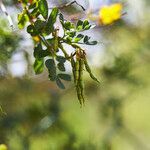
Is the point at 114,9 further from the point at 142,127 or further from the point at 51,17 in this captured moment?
the point at 142,127

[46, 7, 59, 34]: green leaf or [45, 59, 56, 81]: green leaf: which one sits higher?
[46, 7, 59, 34]: green leaf

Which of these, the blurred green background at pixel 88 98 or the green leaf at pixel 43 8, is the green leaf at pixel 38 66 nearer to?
the green leaf at pixel 43 8

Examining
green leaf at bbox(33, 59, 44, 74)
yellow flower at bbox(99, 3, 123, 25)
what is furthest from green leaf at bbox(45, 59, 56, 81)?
yellow flower at bbox(99, 3, 123, 25)

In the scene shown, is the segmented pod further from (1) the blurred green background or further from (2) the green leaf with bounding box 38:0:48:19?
(1) the blurred green background

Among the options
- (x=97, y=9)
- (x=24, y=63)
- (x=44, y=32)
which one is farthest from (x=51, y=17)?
(x=24, y=63)

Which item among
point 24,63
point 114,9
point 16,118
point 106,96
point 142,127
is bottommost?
point 142,127

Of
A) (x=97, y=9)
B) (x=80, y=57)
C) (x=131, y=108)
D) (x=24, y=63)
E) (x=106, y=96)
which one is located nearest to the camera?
(x=80, y=57)

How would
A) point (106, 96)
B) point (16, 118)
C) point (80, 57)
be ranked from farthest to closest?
point (106, 96) < point (16, 118) < point (80, 57)
